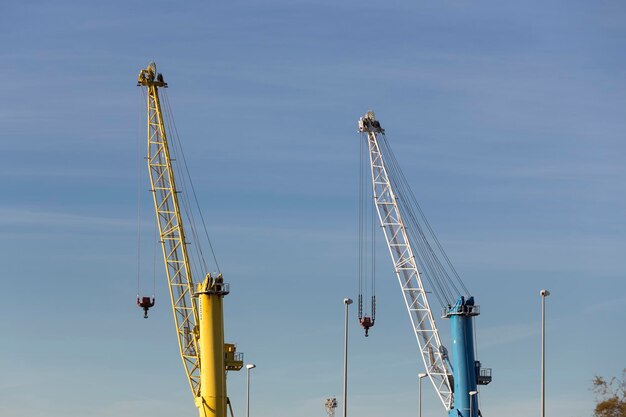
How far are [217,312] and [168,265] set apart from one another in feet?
59.5

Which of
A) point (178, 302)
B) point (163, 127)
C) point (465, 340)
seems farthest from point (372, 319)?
point (163, 127)

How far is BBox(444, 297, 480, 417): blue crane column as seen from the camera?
19288 centimetres

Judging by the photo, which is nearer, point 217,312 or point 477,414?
point 217,312

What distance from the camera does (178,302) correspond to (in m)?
191

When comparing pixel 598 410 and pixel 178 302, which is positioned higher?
pixel 178 302

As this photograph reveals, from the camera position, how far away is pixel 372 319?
19212 cm

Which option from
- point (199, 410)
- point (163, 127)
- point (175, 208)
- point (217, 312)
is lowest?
point (199, 410)

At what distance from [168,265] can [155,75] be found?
2760 cm

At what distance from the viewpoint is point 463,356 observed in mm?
193000

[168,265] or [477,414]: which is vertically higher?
[168,265]

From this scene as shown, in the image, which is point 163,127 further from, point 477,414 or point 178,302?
point 477,414

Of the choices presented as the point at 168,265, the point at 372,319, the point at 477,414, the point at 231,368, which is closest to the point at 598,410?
the point at 477,414

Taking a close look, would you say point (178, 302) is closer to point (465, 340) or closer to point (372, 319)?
point (372, 319)

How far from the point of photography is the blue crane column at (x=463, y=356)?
19288 centimetres
